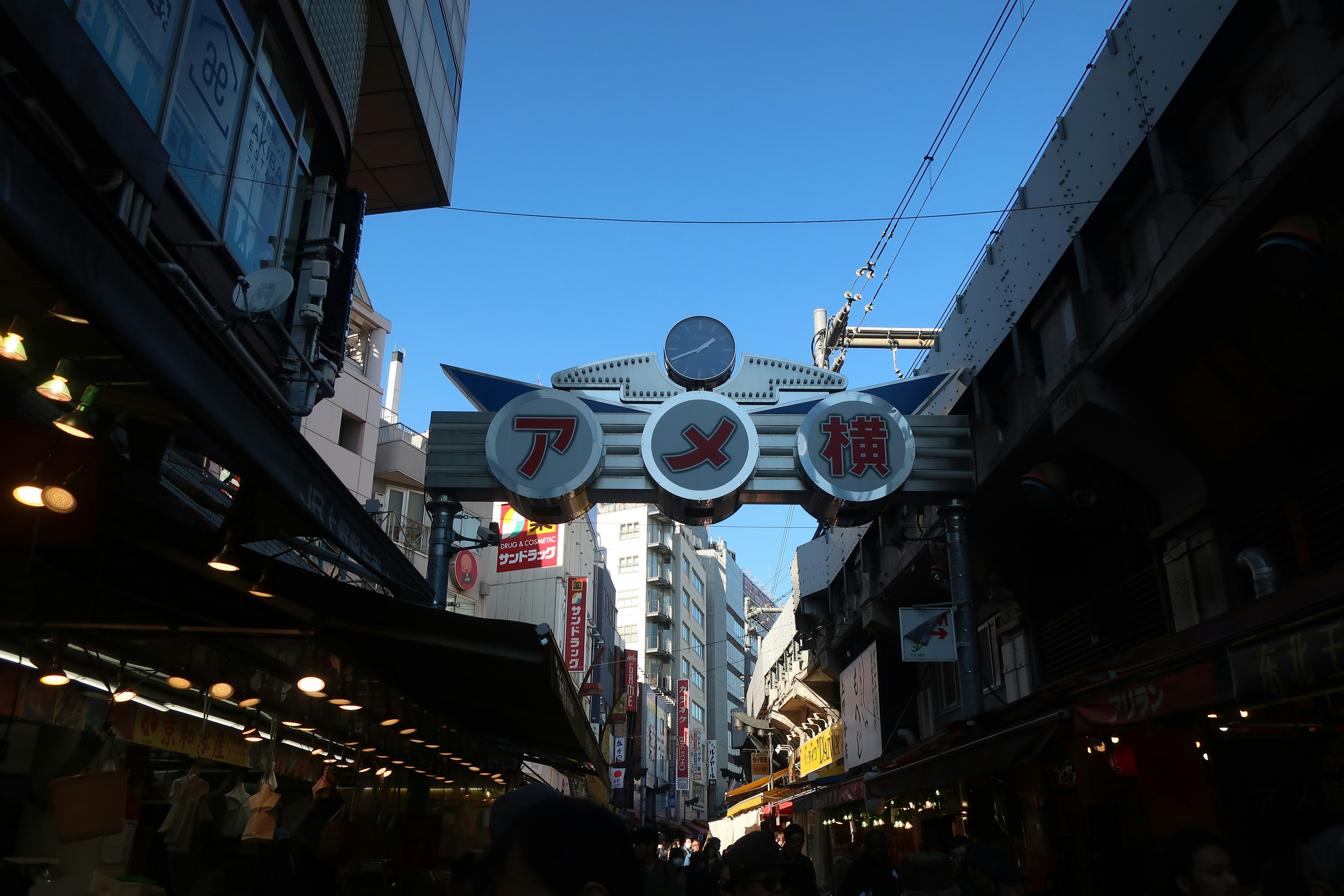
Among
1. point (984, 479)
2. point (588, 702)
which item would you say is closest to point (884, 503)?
point (984, 479)

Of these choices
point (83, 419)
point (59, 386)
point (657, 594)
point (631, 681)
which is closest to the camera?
point (59, 386)

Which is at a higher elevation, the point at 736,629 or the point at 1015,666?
the point at 736,629

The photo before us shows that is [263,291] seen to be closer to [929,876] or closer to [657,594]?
[929,876]

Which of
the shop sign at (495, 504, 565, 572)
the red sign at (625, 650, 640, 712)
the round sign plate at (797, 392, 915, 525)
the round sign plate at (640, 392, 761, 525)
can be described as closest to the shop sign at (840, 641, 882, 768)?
the round sign plate at (797, 392, 915, 525)

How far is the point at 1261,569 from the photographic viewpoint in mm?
8602

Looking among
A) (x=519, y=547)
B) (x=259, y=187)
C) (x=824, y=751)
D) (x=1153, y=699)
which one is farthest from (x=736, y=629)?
(x=1153, y=699)

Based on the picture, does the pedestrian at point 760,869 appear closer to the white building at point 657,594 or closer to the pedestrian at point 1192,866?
the pedestrian at point 1192,866

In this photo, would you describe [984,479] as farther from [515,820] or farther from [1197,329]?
[515,820]

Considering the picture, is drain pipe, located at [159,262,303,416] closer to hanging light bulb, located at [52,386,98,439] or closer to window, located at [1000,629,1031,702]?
hanging light bulb, located at [52,386,98,439]

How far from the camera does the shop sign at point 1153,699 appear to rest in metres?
6.49

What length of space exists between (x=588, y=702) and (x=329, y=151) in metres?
32.3

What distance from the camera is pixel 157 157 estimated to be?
6805 mm

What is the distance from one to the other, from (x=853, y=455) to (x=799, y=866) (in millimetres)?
9441

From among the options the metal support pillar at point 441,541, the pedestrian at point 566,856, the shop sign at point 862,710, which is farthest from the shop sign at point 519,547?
the pedestrian at point 566,856
